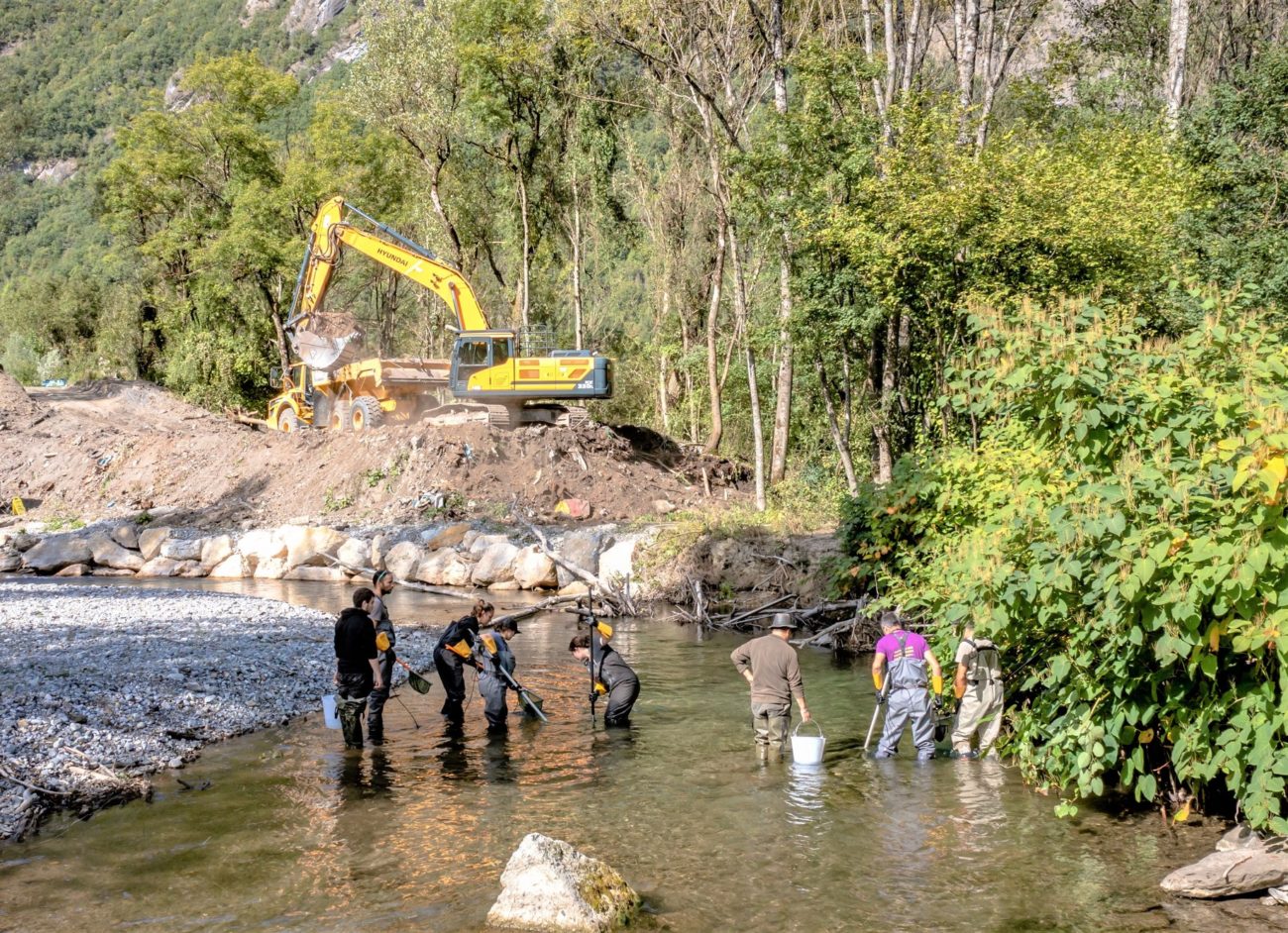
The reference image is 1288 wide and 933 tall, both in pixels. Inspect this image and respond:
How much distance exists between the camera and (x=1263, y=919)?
7.55 m

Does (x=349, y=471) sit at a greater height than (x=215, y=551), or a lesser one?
greater

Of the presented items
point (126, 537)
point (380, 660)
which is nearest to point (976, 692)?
point (380, 660)

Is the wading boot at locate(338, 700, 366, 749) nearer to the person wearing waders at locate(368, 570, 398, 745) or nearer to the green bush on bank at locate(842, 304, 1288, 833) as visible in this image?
the person wearing waders at locate(368, 570, 398, 745)

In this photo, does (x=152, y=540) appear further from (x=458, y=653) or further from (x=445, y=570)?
(x=458, y=653)

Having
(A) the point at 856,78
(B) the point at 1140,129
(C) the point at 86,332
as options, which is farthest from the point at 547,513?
(C) the point at 86,332

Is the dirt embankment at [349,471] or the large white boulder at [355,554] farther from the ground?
the dirt embankment at [349,471]

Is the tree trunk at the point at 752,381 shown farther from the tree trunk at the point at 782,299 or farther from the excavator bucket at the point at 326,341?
the excavator bucket at the point at 326,341

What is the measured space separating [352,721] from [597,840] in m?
3.63

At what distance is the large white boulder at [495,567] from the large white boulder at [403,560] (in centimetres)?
159

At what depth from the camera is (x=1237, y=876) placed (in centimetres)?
785

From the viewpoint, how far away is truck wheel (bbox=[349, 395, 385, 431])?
33406 mm

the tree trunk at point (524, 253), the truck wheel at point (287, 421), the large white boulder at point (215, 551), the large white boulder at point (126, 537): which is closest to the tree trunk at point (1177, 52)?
the tree trunk at point (524, 253)

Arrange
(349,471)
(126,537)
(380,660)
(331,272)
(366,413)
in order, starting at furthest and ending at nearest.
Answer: (331,272)
(366,413)
(349,471)
(126,537)
(380,660)

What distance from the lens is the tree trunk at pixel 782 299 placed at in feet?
82.5
